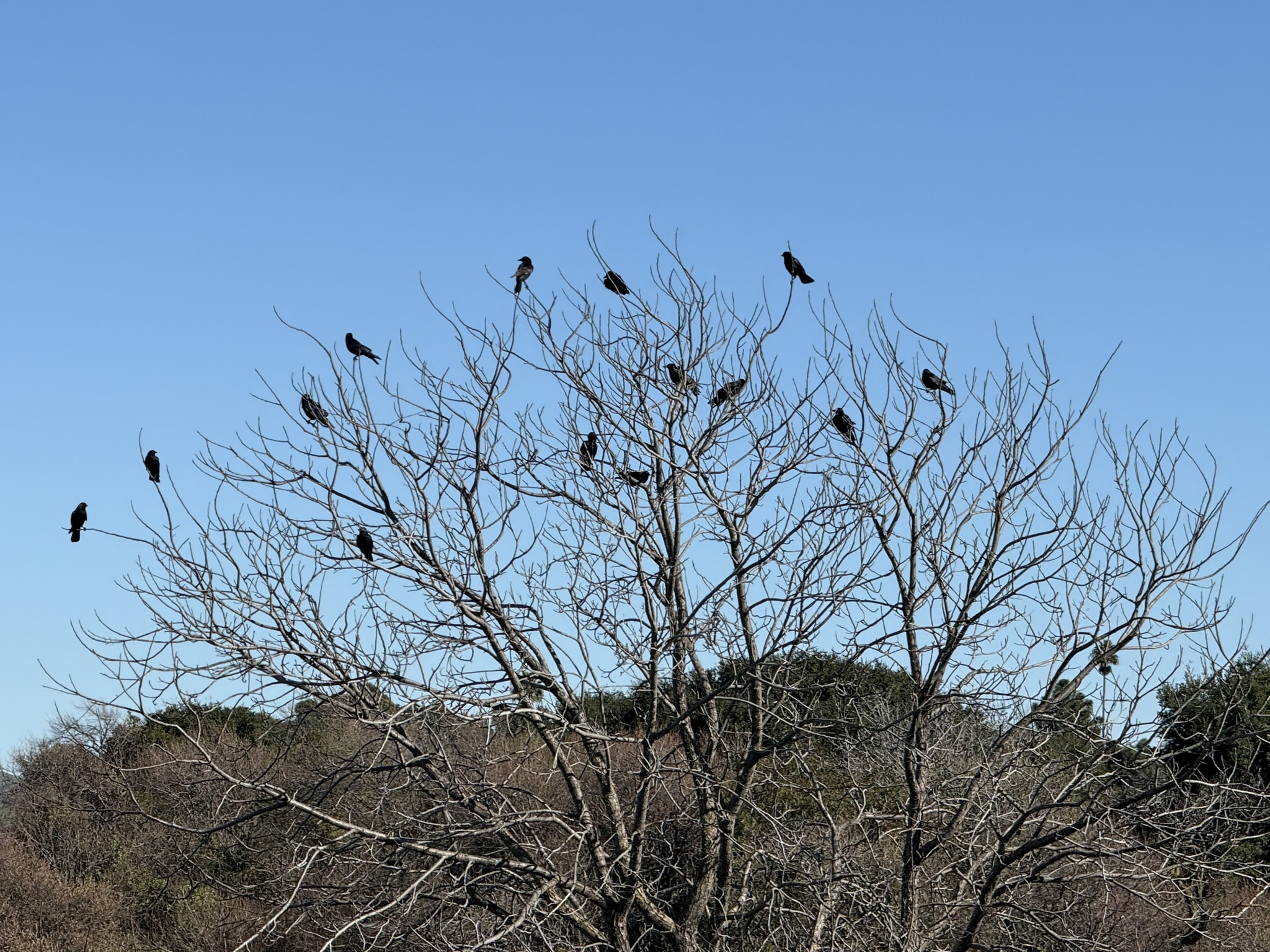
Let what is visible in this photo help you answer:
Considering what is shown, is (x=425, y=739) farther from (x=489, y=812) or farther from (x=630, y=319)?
(x=630, y=319)

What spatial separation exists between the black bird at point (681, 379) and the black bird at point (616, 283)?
25.3 inches

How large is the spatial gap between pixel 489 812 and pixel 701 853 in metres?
1.73

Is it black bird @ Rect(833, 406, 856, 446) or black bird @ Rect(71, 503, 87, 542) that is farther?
black bird @ Rect(833, 406, 856, 446)

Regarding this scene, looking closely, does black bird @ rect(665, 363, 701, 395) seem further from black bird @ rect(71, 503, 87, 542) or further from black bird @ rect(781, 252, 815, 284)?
black bird @ rect(71, 503, 87, 542)

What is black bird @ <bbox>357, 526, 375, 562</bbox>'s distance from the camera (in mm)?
9359

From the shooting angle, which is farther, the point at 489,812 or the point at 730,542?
the point at 730,542

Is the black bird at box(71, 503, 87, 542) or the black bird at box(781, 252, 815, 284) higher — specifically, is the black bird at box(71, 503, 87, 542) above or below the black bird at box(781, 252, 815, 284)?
below

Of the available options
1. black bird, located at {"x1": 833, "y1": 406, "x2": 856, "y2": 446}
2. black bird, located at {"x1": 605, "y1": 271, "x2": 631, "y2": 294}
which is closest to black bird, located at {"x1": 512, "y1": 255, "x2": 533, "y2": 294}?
black bird, located at {"x1": 605, "y1": 271, "x2": 631, "y2": 294}

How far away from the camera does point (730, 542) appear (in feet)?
32.9

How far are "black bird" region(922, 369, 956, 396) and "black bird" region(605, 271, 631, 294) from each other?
91.4 inches

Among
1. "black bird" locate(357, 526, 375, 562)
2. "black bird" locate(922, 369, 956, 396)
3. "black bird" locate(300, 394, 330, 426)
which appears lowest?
"black bird" locate(357, 526, 375, 562)

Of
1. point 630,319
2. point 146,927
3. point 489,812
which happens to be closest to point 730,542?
point 630,319

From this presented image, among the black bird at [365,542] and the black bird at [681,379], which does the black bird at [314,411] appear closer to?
the black bird at [365,542]

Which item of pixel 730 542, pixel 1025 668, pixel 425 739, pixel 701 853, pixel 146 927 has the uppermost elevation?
pixel 730 542
